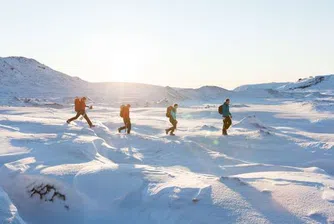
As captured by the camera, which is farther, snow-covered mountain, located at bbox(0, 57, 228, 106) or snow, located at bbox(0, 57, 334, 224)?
snow-covered mountain, located at bbox(0, 57, 228, 106)

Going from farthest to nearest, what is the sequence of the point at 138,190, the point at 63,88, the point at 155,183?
the point at 63,88 → the point at 155,183 → the point at 138,190

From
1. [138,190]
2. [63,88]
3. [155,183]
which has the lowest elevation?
[138,190]

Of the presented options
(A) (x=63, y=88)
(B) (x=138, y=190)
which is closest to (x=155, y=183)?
(B) (x=138, y=190)

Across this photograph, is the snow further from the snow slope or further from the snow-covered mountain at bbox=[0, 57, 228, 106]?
the snow-covered mountain at bbox=[0, 57, 228, 106]

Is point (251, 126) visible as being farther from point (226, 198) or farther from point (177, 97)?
point (177, 97)

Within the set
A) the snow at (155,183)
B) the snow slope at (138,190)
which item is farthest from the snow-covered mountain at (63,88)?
the snow slope at (138,190)

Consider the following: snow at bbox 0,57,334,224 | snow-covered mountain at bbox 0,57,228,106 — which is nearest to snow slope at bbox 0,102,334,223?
snow at bbox 0,57,334,224

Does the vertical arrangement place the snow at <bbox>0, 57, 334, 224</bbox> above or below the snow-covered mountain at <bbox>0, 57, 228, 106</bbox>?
below

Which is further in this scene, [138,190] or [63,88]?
[63,88]

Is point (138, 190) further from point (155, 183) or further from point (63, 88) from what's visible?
point (63, 88)

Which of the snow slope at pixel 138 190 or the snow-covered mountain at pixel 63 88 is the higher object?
the snow-covered mountain at pixel 63 88

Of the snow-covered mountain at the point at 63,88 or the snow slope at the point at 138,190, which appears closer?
the snow slope at the point at 138,190

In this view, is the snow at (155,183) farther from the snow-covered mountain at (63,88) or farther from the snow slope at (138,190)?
the snow-covered mountain at (63,88)

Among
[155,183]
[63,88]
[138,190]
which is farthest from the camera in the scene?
[63,88]
